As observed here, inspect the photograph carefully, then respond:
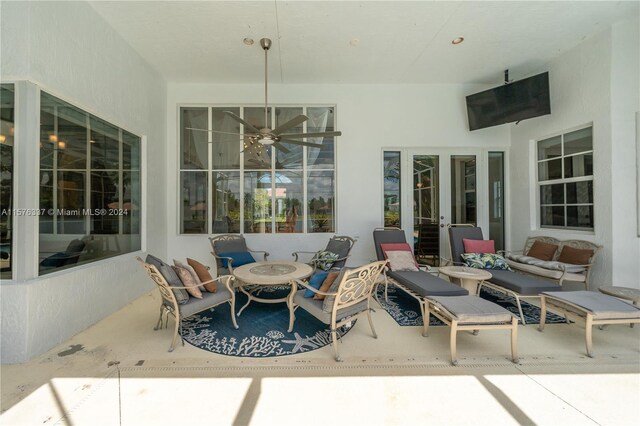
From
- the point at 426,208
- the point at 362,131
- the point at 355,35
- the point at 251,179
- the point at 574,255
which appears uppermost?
the point at 355,35

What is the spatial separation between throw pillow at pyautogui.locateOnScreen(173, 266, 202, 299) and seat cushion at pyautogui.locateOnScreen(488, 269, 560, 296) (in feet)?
12.8

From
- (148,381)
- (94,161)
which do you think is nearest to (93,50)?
(94,161)

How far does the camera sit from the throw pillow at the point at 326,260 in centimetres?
412

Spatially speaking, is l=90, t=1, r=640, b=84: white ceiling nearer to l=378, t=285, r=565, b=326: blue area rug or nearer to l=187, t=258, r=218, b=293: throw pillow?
l=187, t=258, r=218, b=293: throw pillow

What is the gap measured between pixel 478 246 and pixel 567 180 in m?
1.81

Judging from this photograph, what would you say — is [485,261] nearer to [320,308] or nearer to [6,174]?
[320,308]

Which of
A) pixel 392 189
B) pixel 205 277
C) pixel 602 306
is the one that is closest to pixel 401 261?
pixel 392 189

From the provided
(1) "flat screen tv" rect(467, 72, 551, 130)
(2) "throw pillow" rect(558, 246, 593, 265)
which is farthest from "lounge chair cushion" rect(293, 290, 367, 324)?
(1) "flat screen tv" rect(467, 72, 551, 130)

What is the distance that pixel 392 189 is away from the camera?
534 cm

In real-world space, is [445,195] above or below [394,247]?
above

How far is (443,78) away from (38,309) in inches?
269

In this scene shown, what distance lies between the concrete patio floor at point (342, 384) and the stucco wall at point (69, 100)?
1.11 ft

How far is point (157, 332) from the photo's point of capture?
289 cm

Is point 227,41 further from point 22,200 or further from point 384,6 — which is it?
point 22,200
